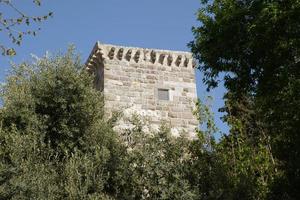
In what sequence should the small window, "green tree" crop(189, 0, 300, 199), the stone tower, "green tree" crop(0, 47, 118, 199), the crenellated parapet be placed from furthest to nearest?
1. the small window
2. the crenellated parapet
3. the stone tower
4. "green tree" crop(0, 47, 118, 199)
5. "green tree" crop(189, 0, 300, 199)

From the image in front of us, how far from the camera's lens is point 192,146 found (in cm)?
1459

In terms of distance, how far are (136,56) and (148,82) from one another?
4.19ft

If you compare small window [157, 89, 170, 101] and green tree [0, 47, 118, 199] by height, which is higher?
small window [157, 89, 170, 101]

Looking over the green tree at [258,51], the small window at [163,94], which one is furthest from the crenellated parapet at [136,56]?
the green tree at [258,51]

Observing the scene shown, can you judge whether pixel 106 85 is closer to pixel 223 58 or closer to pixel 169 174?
pixel 169 174

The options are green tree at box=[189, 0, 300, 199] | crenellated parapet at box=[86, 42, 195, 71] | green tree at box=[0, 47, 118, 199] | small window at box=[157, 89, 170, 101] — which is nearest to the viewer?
green tree at box=[189, 0, 300, 199]

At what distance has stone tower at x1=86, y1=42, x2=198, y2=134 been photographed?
2012 cm

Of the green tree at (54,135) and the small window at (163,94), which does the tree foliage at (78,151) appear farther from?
the small window at (163,94)

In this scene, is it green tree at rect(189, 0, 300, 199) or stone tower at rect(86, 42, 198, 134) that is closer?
green tree at rect(189, 0, 300, 199)

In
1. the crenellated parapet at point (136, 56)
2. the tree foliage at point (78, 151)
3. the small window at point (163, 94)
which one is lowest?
the tree foliage at point (78, 151)

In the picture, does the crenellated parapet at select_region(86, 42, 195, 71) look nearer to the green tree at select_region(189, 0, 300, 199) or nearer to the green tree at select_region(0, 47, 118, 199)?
the green tree at select_region(0, 47, 118, 199)

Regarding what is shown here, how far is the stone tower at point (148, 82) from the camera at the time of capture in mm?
20125

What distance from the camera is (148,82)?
20.9 m

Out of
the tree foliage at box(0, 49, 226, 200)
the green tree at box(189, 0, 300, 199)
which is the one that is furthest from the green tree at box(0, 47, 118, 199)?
the green tree at box(189, 0, 300, 199)
